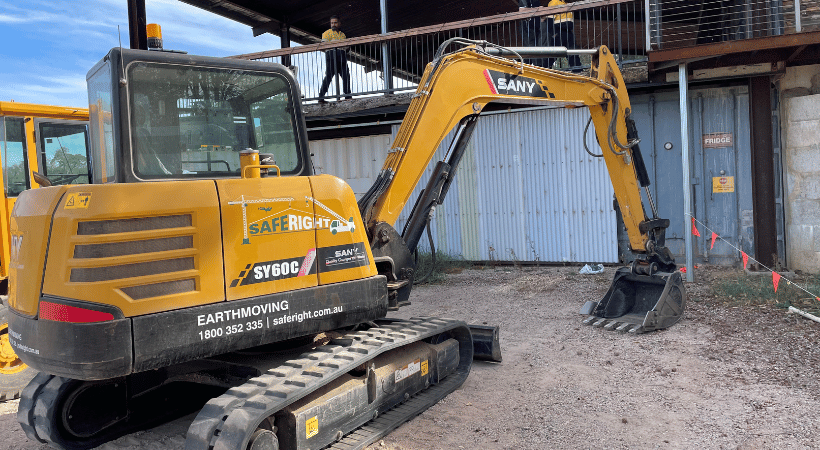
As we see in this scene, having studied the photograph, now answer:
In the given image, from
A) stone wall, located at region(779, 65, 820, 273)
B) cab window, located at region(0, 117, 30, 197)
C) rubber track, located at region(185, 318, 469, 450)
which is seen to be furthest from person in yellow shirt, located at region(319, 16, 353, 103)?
rubber track, located at region(185, 318, 469, 450)

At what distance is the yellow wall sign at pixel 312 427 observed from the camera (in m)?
4.03

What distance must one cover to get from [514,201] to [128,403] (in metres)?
8.99

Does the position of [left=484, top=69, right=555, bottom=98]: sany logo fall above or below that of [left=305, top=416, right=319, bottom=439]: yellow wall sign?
above

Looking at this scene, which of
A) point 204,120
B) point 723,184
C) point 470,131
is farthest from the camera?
point 723,184

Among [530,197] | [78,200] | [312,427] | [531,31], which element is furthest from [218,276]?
[531,31]

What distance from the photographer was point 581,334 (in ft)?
Result: 24.1

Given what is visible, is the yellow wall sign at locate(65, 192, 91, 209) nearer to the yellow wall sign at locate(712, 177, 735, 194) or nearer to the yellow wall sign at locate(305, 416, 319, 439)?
the yellow wall sign at locate(305, 416, 319, 439)

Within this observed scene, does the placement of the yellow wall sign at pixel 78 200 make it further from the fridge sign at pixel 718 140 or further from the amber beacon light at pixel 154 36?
the fridge sign at pixel 718 140

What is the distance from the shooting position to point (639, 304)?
782 cm

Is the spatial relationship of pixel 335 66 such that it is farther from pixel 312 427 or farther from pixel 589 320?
pixel 312 427

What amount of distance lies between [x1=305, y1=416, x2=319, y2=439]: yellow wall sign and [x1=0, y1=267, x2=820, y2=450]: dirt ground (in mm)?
618

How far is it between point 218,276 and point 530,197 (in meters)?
9.30

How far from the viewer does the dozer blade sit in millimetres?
7227

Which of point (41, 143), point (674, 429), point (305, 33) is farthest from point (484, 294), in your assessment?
point (305, 33)
